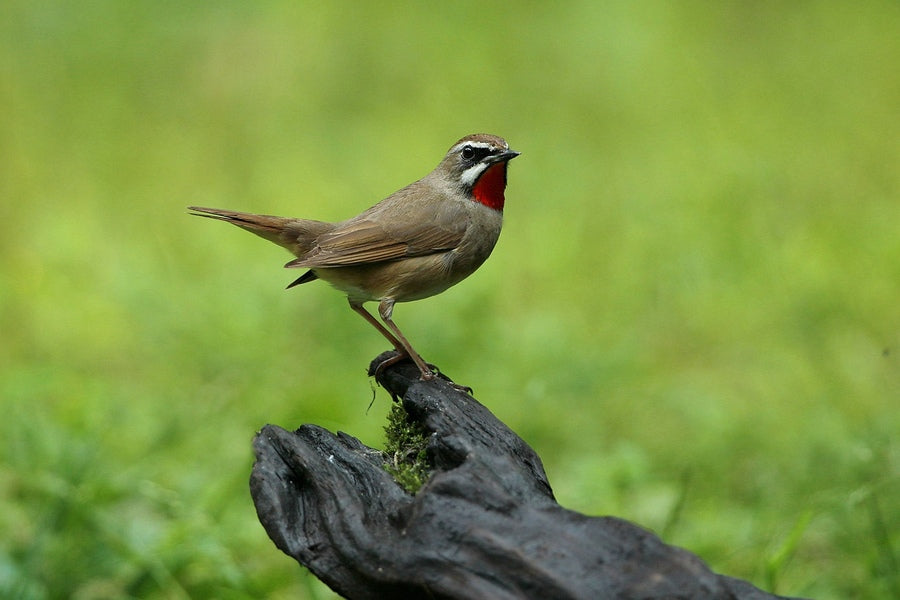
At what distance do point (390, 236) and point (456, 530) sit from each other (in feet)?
7.14

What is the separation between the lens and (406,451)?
12.5ft

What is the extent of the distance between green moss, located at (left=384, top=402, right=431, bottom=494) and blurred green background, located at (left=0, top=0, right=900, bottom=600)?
1.35m

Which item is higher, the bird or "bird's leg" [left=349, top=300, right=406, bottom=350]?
the bird

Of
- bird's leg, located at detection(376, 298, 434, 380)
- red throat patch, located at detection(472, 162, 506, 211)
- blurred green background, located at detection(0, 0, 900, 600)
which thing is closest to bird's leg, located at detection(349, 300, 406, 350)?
bird's leg, located at detection(376, 298, 434, 380)

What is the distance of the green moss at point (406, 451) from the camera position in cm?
356

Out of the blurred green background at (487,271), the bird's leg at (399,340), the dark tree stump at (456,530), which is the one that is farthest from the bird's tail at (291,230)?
the dark tree stump at (456,530)

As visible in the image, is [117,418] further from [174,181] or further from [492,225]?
[174,181]

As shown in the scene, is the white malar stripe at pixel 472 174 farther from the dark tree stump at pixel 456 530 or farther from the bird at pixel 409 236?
the dark tree stump at pixel 456 530

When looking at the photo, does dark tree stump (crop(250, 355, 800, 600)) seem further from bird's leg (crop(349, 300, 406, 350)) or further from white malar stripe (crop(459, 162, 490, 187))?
white malar stripe (crop(459, 162, 490, 187))

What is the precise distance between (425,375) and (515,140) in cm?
628

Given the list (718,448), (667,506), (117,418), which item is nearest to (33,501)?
(117,418)

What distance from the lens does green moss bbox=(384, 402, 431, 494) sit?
11.7 ft

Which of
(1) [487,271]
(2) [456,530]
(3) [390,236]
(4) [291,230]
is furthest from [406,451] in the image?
(1) [487,271]

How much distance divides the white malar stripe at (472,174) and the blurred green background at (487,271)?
1316mm
